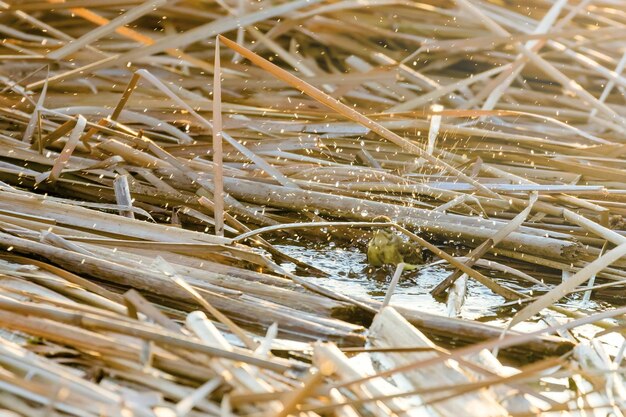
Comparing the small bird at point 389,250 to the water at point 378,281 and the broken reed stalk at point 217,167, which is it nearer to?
the water at point 378,281

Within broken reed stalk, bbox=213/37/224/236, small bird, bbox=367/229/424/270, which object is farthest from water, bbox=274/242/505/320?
broken reed stalk, bbox=213/37/224/236

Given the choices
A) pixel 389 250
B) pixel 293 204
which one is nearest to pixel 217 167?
pixel 293 204

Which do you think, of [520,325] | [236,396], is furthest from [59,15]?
[236,396]

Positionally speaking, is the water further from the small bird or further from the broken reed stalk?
the broken reed stalk

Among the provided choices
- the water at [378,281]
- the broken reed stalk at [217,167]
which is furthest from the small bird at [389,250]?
the broken reed stalk at [217,167]

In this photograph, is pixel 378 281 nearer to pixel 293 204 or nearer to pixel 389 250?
pixel 389 250

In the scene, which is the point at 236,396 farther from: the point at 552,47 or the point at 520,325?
the point at 552,47
